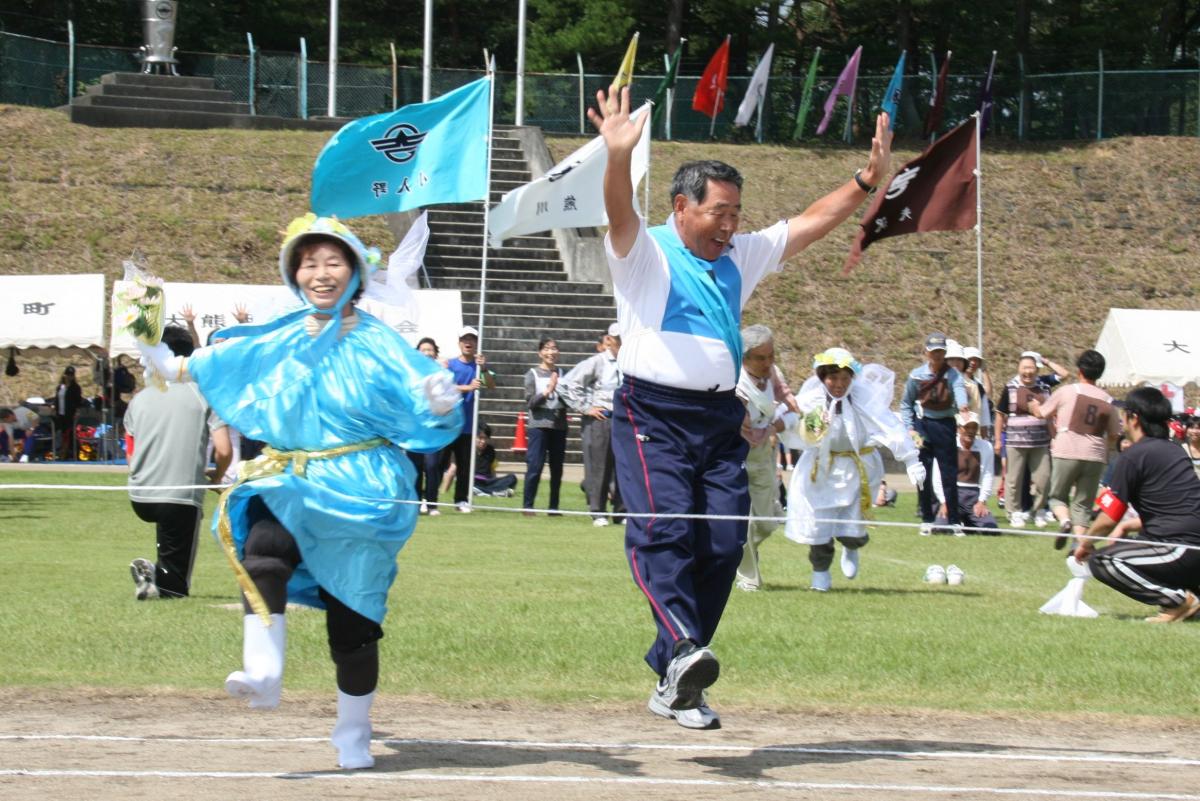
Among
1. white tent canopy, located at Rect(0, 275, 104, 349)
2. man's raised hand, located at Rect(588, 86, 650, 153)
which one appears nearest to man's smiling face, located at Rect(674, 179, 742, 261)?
man's raised hand, located at Rect(588, 86, 650, 153)

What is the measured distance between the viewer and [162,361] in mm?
6301

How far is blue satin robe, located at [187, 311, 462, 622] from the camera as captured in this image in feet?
19.2

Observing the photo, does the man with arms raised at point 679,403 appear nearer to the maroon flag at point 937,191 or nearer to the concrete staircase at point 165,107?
the maroon flag at point 937,191

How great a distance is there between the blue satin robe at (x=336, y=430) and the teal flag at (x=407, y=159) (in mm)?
12281

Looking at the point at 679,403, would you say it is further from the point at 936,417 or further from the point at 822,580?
the point at 936,417

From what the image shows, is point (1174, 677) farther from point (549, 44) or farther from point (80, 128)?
point (549, 44)

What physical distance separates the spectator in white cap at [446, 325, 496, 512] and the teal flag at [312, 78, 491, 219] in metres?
1.61

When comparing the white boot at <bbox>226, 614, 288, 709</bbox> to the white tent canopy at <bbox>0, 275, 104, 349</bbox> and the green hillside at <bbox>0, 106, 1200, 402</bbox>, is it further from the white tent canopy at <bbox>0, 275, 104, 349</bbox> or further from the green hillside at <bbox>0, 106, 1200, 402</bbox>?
the green hillside at <bbox>0, 106, 1200, 402</bbox>

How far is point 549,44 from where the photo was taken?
46062mm

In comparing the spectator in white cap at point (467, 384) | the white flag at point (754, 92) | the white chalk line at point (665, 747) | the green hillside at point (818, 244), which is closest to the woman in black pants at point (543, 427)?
the spectator in white cap at point (467, 384)

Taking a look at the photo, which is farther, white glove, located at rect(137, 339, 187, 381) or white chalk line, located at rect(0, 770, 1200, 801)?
white glove, located at rect(137, 339, 187, 381)

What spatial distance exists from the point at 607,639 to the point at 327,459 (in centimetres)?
356

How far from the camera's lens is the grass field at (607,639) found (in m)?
7.89

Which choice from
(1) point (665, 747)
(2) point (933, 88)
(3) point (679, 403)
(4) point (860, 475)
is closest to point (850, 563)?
(4) point (860, 475)
